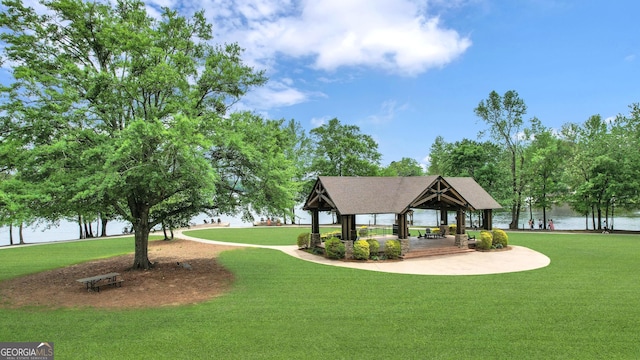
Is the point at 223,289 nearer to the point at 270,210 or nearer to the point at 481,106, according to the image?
the point at 270,210

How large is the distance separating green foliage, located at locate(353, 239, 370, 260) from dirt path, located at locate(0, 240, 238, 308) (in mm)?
6902

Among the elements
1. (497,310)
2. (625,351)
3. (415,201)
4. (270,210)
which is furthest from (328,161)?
(625,351)

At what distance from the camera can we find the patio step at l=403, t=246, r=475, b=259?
1939cm

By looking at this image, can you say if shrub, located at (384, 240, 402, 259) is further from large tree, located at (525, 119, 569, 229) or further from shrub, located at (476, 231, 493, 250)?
large tree, located at (525, 119, 569, 229)

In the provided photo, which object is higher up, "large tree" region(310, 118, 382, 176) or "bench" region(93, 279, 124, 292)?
"large tree" region(310, 118, 382, 176)

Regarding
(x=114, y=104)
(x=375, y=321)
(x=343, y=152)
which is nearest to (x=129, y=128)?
(x=114, y=104)

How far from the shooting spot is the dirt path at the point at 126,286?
11.6 m

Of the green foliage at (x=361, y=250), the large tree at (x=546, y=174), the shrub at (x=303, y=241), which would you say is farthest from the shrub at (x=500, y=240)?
the large tree at (x=546, y=174)

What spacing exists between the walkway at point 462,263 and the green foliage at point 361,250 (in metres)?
0.48

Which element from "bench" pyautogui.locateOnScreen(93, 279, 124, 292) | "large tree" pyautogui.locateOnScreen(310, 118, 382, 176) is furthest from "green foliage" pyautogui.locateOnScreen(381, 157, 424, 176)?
"bench" pyautogui.locateOnScreen(93, 279, 124, 292)

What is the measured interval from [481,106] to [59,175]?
40103 millimetres

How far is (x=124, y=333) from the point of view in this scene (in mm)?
8734

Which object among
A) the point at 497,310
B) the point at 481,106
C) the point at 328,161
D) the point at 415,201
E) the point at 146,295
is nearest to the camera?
the point at 497,310

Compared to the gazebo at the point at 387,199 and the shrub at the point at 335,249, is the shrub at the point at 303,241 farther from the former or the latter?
the shrub at the point at 335,249
